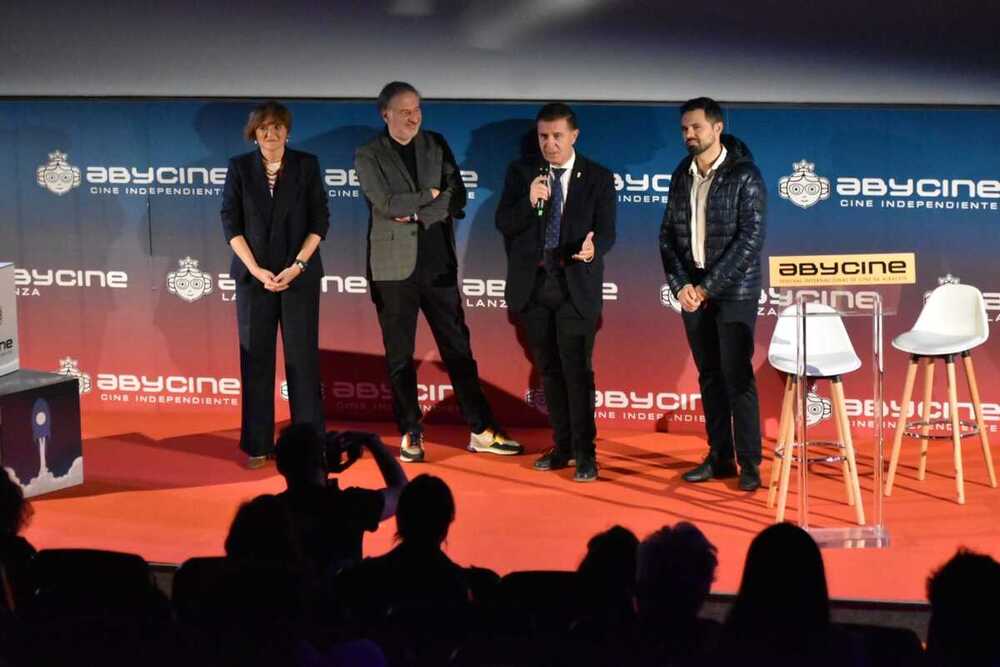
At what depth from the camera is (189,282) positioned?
7867mm

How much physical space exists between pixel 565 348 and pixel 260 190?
1604 mm

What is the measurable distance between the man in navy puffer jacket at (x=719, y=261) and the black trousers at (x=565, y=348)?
487 millimetres

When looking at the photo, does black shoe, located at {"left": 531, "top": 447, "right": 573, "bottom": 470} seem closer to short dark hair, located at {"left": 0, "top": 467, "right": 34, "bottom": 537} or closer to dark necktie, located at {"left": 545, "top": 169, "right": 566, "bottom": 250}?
dark necktie, located at {"left": 545, "top": 169, "right": 566, "bottom": 250}

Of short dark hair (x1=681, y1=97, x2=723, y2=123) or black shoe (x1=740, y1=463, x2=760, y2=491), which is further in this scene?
black shoe (x1=740, y1=463, x2=760, y2=491)

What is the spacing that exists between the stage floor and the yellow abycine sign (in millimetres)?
1057

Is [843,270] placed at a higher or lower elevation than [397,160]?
lower

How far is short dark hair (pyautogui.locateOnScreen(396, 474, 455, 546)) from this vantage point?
349 cm

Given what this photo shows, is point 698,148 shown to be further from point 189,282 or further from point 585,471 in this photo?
point 189,282

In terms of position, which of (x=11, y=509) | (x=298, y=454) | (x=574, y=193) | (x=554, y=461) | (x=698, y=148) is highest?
(x=698, y=148)

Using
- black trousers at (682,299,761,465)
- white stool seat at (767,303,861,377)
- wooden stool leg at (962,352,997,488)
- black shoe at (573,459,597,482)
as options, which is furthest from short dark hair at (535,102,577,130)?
wooden stool leg at (962,352,997,488)

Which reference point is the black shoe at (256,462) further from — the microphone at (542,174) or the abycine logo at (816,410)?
the abycine logo at (816,410)

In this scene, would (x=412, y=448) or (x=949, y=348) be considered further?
(x=412, y=448)

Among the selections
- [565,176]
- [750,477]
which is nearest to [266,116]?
[565,176]

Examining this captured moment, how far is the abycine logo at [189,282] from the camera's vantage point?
7.83 meters
